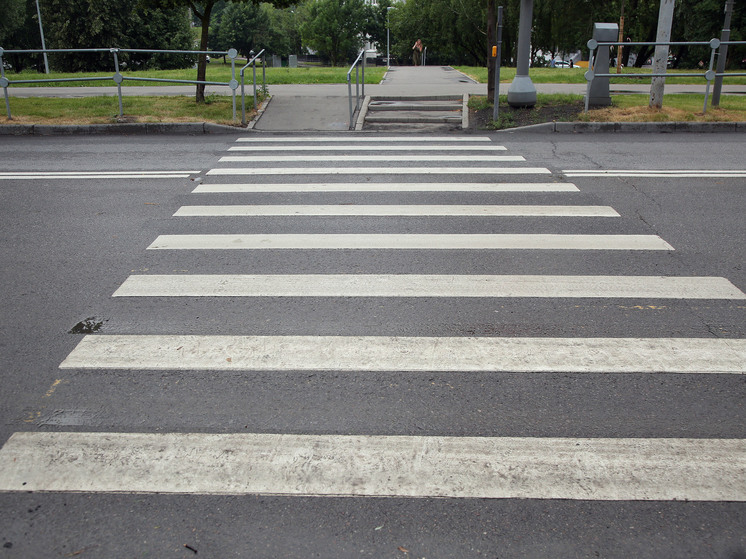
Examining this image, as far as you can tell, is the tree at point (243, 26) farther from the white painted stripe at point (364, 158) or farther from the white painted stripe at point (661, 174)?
the white painted stripe at point (661, 174)

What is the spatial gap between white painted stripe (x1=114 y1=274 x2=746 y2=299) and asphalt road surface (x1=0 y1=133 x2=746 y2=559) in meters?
0.03

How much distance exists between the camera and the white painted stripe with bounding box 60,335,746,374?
4.26m

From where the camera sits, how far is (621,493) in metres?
3.14

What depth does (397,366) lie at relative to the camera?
4262 mm

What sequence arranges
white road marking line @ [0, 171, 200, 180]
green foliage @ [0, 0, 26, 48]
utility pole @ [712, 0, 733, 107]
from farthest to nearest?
1. green foliage @ [0, 0, 26, 48]
2. utility pole @ [712, 0, 733, 107]
3. white road marking line @ [0, 171, 200, 180]

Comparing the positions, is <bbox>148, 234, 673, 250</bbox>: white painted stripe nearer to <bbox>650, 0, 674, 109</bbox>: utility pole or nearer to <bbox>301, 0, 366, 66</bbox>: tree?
<bbox>650, 0, 674, 109</bbox>: utility pole

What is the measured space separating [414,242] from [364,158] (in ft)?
15.2

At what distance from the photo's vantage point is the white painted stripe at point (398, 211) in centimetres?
771

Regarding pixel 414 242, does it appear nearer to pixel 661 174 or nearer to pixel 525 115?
pixel 661 174

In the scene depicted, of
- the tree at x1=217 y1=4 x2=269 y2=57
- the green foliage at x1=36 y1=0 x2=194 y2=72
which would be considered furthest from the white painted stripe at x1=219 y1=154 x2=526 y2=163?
the tree at x1=217 y1=4 x2=269 y2=57

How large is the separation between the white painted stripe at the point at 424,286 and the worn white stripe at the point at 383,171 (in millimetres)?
4371

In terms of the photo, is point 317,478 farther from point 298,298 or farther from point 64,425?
point 298,298

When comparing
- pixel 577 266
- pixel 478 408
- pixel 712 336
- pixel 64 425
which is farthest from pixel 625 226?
pixel 64 425

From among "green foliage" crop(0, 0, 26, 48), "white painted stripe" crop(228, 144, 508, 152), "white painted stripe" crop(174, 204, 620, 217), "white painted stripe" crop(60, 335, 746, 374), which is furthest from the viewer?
"green foliage" crop(0, 0, 26, 48)
